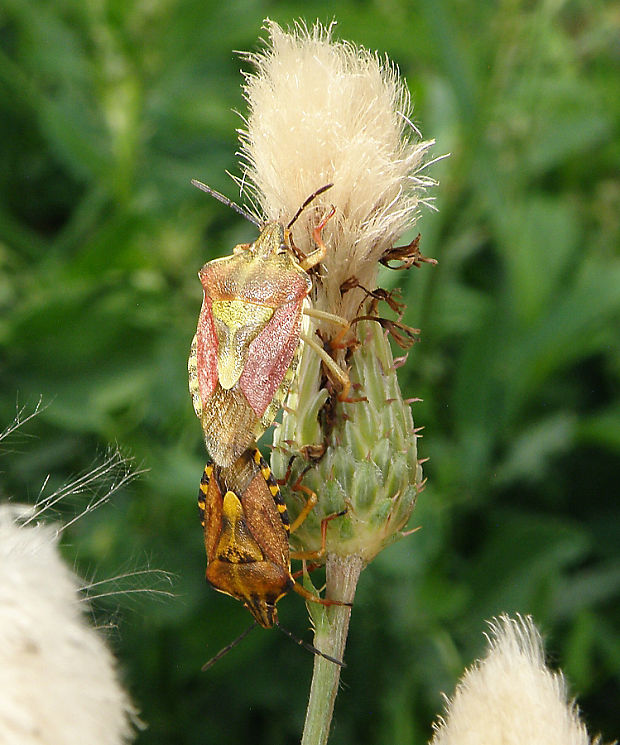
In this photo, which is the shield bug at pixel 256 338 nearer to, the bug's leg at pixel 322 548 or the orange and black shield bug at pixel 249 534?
the orange and black shield bug at pixel 249 534

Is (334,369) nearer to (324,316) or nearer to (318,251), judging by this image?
(324,316)

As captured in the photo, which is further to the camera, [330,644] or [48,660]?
[330,644]

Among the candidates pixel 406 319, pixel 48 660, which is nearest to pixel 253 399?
pixel 48 660

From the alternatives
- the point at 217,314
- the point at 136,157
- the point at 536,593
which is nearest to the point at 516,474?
the point at 536,593

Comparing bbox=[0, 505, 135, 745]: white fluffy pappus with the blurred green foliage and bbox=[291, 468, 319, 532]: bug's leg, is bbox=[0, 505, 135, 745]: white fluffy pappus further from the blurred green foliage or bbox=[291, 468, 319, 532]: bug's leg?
the blurred green foliage

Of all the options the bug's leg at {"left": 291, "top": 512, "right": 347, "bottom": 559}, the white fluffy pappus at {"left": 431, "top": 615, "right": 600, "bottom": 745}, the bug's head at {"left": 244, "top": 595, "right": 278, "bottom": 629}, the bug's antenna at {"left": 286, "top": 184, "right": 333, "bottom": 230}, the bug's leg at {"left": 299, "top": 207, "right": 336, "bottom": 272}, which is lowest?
the white fluffy pappus at {"left": 431, "top": 615, "right": 600, "bottom": 745}

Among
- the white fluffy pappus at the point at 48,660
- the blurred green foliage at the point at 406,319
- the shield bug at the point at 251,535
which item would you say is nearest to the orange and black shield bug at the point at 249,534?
the shield bug at the point at 251,535

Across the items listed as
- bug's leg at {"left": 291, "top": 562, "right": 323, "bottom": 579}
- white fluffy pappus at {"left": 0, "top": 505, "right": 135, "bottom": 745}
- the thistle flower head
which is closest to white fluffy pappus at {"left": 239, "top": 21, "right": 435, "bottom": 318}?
the thistle flower head
